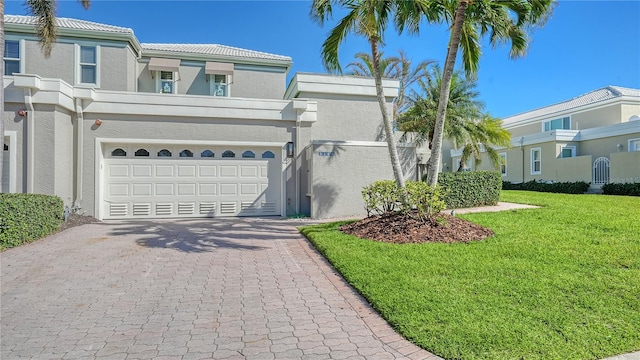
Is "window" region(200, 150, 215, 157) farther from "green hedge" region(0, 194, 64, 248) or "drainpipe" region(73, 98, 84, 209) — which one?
"green hedge" region(0, 194, 64, 248)

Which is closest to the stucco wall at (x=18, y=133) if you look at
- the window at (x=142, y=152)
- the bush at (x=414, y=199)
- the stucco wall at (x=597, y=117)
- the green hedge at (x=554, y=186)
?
the window at (x=142, y=152)

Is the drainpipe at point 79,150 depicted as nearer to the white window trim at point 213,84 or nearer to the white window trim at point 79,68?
the white window trim at point 79,68

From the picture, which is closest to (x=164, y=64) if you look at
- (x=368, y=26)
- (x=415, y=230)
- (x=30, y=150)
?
(x=30, y=150)

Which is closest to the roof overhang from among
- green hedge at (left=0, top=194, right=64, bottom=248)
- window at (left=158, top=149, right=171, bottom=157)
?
window at (left=158, top=149, right=171, bottom=157)

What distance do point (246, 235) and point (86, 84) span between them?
34.1ft

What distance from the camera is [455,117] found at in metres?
15.1

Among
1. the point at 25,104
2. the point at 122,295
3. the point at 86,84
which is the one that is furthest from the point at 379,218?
the point at 86,84

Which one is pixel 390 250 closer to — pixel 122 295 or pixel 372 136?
pixel 122 295

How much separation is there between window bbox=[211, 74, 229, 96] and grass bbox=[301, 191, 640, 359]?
11.4 metres

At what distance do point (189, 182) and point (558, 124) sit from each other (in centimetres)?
2676

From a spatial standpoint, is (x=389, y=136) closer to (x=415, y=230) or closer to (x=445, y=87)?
(x=445, y=87)

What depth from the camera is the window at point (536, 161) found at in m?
24.5

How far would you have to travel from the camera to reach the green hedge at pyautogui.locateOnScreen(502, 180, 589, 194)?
2069 centimetres

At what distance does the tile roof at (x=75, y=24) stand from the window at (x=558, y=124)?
2803 centimetres
